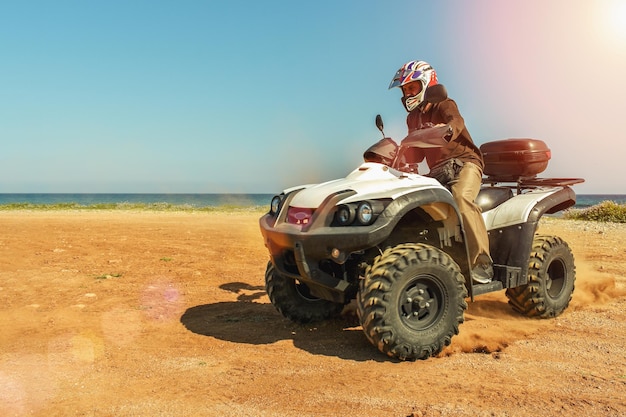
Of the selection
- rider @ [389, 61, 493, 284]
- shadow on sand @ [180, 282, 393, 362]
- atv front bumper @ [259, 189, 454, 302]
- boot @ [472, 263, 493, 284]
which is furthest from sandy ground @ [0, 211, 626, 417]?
rider @ [389, 61, 493, 284]

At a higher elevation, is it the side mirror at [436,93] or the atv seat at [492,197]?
the side mirror at [436,93]

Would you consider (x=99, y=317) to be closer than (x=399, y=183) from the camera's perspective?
No

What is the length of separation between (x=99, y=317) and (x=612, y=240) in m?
12.4

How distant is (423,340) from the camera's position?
14.5ft

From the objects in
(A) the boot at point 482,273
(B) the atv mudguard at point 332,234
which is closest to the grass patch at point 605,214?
(A) the boot at point 482,273

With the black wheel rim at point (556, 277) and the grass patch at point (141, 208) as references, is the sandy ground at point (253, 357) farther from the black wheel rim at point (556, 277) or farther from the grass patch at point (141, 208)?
the grass patch at point (141, 208)

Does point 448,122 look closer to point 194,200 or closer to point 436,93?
point 436,93

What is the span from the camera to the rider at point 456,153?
202 inches

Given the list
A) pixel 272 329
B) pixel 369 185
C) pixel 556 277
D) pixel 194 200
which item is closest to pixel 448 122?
pixel 369 185

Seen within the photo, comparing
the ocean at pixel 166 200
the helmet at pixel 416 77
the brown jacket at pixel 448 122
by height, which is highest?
the helmet at pixel 416 77

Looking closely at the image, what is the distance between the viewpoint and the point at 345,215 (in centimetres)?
438


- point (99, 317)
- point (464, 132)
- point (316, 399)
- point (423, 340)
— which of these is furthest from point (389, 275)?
point (99, 317)

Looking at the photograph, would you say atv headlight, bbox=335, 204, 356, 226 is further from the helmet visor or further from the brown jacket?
the helmet visor

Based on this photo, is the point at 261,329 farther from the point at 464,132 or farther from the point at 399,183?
the point at 464,132
